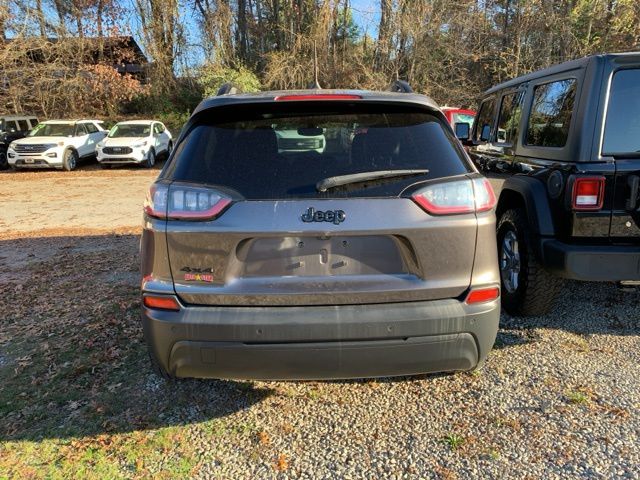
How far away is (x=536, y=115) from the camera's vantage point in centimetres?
420

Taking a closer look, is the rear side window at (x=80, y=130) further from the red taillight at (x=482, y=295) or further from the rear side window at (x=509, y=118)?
the red taillight at (x=482, y=295)

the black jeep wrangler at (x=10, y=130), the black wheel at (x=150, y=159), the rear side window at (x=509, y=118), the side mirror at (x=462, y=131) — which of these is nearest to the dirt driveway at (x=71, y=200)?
the black wheel at (x=150, y=159)

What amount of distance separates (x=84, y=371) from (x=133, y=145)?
1614 centimetres

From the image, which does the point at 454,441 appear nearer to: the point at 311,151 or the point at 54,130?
the point at 311,151

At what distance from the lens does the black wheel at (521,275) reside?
381 cm

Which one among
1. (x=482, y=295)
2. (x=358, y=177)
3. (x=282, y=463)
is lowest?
(x=282, y=463)

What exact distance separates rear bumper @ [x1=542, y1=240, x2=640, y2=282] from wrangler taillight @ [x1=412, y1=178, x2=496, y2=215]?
52.7 inches

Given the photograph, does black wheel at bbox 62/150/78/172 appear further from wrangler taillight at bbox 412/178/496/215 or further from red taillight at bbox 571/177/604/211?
wrangler taillight at bbox 412/178/496/215

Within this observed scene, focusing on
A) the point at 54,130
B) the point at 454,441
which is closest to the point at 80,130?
the point at 54,130

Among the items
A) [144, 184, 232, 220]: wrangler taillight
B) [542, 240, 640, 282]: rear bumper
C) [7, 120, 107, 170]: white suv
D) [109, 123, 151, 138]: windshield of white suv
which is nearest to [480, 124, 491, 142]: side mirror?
[542, 240, 640, 282]: rear bumper

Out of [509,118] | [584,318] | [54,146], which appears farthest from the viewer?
[54,146]

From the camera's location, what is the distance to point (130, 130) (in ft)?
63.5

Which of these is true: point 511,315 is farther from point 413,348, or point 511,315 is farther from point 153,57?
point 153,57

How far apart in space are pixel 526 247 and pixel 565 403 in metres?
1.37
